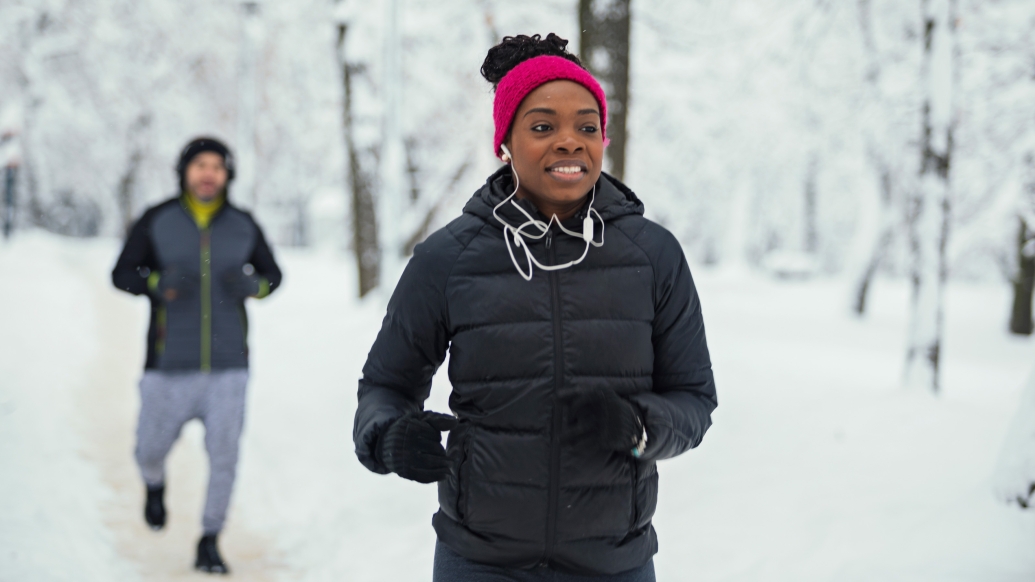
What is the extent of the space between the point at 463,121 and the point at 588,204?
1651cm

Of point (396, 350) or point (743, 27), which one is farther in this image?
point (743, 27)

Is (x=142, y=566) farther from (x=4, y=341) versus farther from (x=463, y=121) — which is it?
(x=463, y=121)

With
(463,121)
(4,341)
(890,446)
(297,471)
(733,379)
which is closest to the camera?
(890,446)

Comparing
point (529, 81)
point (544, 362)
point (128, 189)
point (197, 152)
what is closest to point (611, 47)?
point (197, 152)

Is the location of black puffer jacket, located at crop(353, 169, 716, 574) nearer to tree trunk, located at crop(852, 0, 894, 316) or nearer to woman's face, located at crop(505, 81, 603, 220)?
woman's face, located at crop(505, 81, 603, 220)

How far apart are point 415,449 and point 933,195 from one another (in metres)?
7.40

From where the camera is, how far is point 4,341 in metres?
10.4

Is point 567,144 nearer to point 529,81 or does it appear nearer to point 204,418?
point 529,81

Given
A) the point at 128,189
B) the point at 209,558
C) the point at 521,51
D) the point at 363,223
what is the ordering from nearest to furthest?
the point at 521,51 < the point at 209,558 < the point at 363,223 < the point at 128,189

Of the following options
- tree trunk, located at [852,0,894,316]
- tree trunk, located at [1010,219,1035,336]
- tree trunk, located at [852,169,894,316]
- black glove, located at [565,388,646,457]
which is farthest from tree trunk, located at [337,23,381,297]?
black glove, located at [565,388,646,457]

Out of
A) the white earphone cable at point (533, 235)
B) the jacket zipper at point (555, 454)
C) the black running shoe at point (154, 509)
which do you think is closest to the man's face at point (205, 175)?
the black running shoe at point (154, 509)

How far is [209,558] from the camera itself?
14.2 feet

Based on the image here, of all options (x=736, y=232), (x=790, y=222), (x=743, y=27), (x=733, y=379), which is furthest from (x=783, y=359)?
(x=790, y=222)

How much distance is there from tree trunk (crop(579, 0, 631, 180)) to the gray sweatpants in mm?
3886
